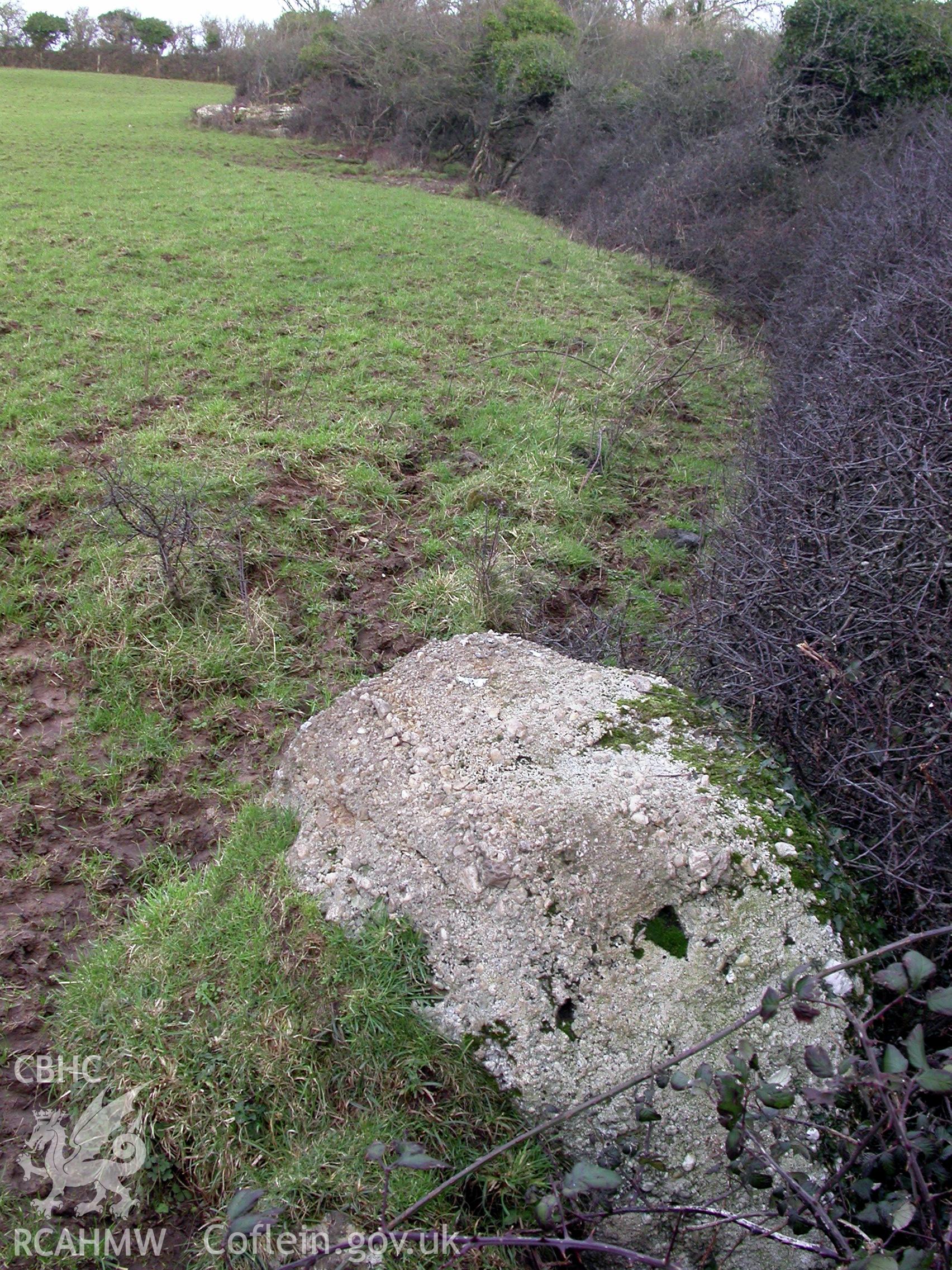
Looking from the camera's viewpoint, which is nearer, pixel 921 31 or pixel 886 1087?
pixel 886 1087

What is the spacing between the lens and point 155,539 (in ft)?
14.9

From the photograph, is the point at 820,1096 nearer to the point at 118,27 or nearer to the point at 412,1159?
Answer: the point at 412,1159

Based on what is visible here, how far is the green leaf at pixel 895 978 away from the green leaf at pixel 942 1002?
0.04 m

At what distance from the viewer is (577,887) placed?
2.41 meters

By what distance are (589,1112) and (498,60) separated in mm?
20454

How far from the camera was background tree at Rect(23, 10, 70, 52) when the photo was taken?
99.5ft

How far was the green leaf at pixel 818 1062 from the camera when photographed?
139cm

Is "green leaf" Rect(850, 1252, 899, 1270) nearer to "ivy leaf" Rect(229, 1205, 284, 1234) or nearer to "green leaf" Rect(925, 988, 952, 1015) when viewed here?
"green leaf" Rect(925, 988, 952, 1015)

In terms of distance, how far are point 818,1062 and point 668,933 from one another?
3.05 ft

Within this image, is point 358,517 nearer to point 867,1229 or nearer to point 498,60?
point 867,1229

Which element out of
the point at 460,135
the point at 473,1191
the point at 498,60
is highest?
the point at 498,60

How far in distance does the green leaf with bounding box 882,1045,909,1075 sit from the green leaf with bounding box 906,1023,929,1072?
0.01 m

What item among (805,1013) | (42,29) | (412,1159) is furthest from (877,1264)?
(42,29)

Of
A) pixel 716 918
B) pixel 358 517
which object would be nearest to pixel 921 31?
pixel 358 517
